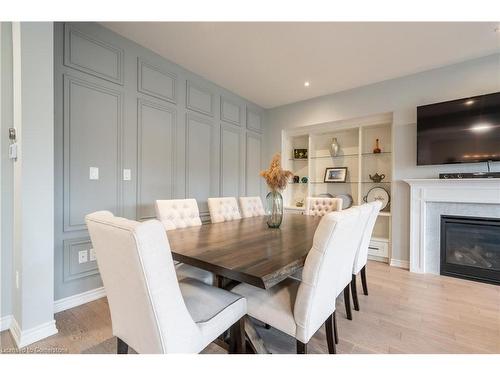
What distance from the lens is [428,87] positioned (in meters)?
2.96

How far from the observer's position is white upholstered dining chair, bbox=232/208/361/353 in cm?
107

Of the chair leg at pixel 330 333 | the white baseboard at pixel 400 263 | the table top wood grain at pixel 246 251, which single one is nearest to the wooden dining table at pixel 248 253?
the table top wood grain at pixel 246 251

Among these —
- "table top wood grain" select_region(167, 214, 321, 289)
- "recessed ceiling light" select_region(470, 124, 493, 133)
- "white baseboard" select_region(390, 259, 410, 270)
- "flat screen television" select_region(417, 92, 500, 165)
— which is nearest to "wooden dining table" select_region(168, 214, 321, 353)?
"table top wood grain" select_region(167, 214, 321, 289)

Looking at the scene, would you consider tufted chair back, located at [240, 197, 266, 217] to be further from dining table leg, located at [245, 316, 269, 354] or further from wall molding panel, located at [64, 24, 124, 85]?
wall molding panel, located at [64, 24, 124, 85]

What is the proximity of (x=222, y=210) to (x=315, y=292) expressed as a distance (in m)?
1.71

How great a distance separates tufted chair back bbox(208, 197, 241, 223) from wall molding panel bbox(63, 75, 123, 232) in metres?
0.94

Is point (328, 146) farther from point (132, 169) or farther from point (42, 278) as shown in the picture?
point (42, 278)

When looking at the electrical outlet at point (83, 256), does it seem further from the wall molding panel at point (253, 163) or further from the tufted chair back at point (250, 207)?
the wall molding panel at point (253, 163)

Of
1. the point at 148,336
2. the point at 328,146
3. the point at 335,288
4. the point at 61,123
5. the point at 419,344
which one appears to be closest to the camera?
the point at 148,336

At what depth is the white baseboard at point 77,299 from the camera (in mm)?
1977

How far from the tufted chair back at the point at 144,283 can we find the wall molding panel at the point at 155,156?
66.0 inches

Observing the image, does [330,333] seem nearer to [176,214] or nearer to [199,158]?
[176,214]

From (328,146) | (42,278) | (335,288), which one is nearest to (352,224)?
(335,288)

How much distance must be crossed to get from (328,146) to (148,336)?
4025mm
